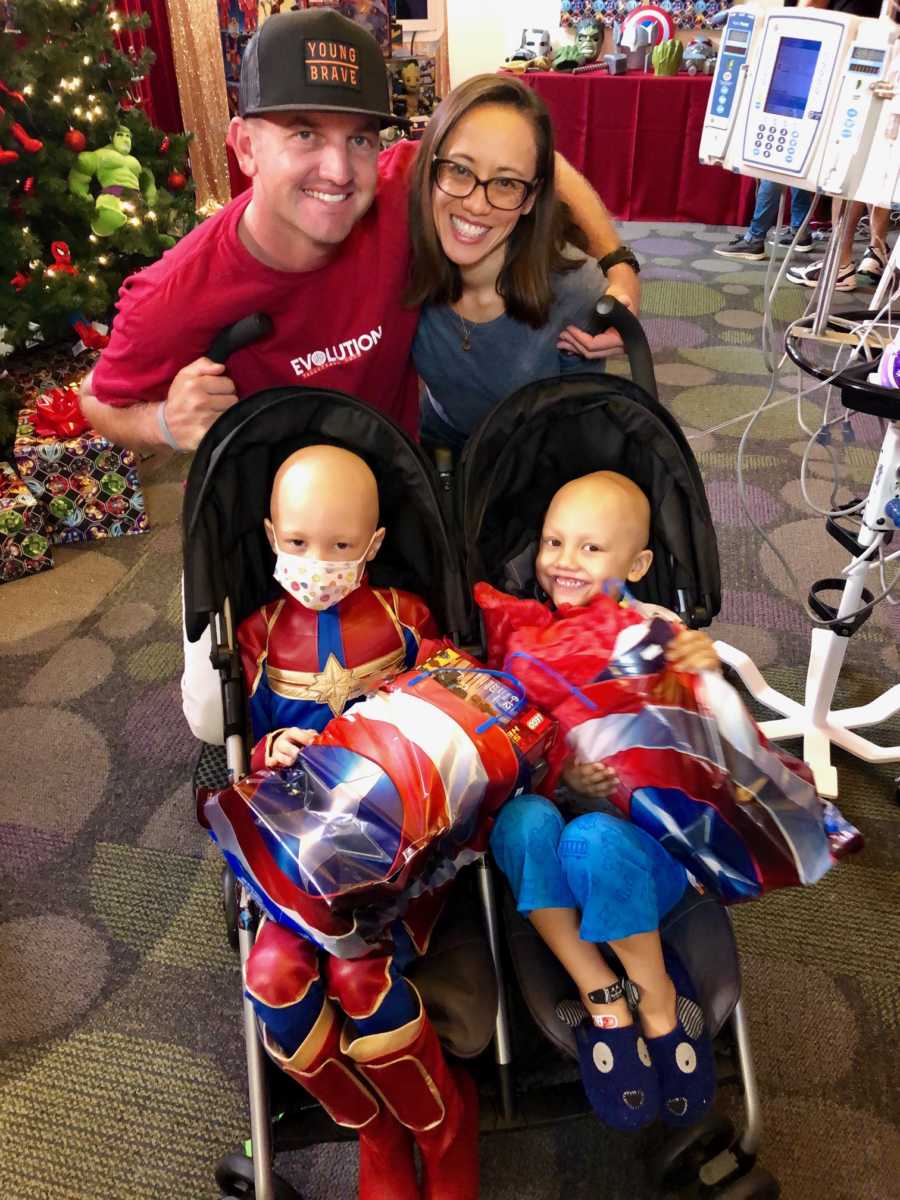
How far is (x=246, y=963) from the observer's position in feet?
3.50

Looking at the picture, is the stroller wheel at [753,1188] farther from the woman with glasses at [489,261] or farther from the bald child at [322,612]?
the woman with glasses at [489,261]

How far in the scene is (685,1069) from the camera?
1.06 metres

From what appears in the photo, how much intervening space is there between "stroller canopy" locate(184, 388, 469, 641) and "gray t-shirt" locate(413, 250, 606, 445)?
266mm

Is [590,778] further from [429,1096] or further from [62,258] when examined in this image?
[62,258]

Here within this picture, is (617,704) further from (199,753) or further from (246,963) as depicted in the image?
(199,753)

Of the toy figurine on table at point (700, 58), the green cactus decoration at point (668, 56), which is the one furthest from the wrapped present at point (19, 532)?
the toy figurine on table at point (700, 58)

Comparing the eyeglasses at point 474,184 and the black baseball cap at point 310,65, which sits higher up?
the black baseball cap at point 310,65

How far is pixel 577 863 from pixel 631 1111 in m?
0.28

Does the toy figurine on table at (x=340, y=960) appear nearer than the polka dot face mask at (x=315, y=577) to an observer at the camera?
Yes

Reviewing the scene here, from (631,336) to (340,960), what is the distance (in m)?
1.07

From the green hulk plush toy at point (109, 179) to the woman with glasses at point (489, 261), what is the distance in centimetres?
172

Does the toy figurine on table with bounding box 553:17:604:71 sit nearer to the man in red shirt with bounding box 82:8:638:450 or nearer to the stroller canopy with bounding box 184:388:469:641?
the man in red shirt with bounding box 82:8:638:450

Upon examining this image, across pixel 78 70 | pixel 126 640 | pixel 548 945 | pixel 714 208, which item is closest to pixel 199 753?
pixel 126 640

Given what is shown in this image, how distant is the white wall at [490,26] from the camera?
18.2 feet
